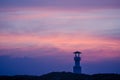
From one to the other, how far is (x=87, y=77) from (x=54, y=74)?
4659 millimetres

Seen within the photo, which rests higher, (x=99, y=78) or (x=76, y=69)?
(x=76, y=69)

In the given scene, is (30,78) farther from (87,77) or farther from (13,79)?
(87,77)

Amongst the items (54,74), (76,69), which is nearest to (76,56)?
(76,69)

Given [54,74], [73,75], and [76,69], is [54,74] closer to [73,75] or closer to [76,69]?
[73,75]

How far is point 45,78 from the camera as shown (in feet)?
146

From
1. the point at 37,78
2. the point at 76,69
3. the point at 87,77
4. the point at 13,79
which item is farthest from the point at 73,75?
the point at 76,69

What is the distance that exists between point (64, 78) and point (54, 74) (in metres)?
2.87

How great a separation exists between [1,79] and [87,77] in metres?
11.2

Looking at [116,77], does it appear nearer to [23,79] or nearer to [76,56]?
[23,79]

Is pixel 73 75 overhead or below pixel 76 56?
below

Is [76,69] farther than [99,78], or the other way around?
[76,69]

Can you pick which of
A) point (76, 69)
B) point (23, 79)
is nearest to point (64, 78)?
point (23, 79)

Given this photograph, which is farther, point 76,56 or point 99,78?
point 76,56

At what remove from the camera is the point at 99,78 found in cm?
4428
